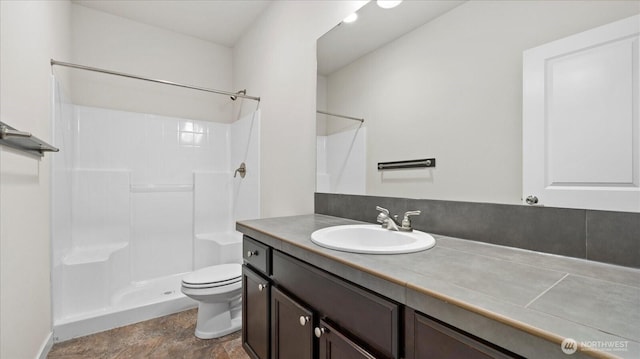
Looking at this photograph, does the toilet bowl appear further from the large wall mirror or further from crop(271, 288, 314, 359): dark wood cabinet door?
the large wall mirror

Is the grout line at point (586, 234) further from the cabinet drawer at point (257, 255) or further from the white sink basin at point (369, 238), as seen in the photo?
the cabinet drawer at point (257, 255)

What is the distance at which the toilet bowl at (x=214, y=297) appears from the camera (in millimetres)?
1861

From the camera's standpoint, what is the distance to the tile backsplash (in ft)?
2.42

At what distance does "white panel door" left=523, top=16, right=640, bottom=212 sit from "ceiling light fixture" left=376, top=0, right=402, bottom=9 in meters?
0.69

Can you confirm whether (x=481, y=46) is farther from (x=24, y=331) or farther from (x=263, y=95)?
(x=24, y=331)

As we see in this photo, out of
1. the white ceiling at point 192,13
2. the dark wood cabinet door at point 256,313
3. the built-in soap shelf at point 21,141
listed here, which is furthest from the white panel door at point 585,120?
the white ceiling at point 192,13

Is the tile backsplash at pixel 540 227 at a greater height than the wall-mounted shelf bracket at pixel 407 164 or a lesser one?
lesser

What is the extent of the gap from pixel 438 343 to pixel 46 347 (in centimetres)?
236

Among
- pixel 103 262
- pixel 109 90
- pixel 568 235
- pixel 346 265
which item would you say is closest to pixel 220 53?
pixel 109 90

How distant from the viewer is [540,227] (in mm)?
875

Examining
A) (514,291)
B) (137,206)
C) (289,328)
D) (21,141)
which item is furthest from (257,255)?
(137,206)

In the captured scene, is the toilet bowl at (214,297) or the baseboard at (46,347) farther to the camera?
the toilet bowl at (214,297)

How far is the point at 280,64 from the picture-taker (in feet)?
7.21

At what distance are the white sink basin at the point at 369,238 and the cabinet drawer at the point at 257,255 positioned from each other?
0.29 meters
